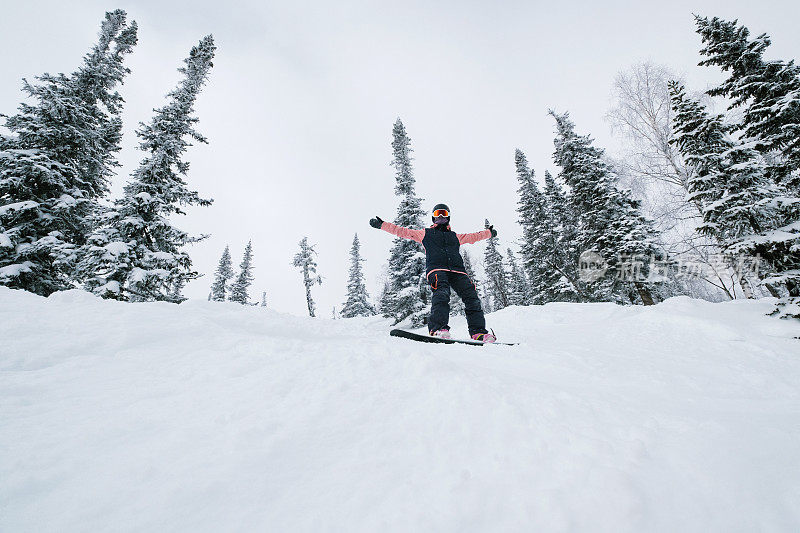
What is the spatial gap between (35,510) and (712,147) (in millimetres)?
12964

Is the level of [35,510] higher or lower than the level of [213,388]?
lower

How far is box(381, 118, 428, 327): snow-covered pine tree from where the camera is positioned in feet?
59.0

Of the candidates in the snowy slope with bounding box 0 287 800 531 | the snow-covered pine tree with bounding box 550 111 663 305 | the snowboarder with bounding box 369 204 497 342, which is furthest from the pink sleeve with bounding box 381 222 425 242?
the snow-covered pine tree with bounding box 550 111 663 305

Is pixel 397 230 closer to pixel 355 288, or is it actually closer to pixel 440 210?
pixel 440 210

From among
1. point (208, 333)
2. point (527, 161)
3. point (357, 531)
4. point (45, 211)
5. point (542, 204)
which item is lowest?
point (357, 531)

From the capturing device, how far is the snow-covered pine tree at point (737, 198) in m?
7.26

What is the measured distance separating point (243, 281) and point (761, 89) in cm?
3491

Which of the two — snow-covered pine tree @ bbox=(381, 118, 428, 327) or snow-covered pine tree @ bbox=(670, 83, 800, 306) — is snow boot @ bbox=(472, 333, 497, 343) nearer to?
snow-covered pine tree @ bbox=(670, 83, 800, 306)

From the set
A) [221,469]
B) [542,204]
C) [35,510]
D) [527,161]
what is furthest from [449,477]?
[527,161]

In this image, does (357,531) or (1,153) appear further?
(1,153)

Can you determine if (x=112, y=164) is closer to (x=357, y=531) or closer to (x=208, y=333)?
(x=208, y=333)

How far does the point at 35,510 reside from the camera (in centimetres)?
112

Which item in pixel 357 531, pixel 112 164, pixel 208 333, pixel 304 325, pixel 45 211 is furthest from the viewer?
pixel 112 164

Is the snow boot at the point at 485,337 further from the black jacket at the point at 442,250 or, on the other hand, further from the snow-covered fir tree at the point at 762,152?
the snow-covered fir tree at the point at 762,152
